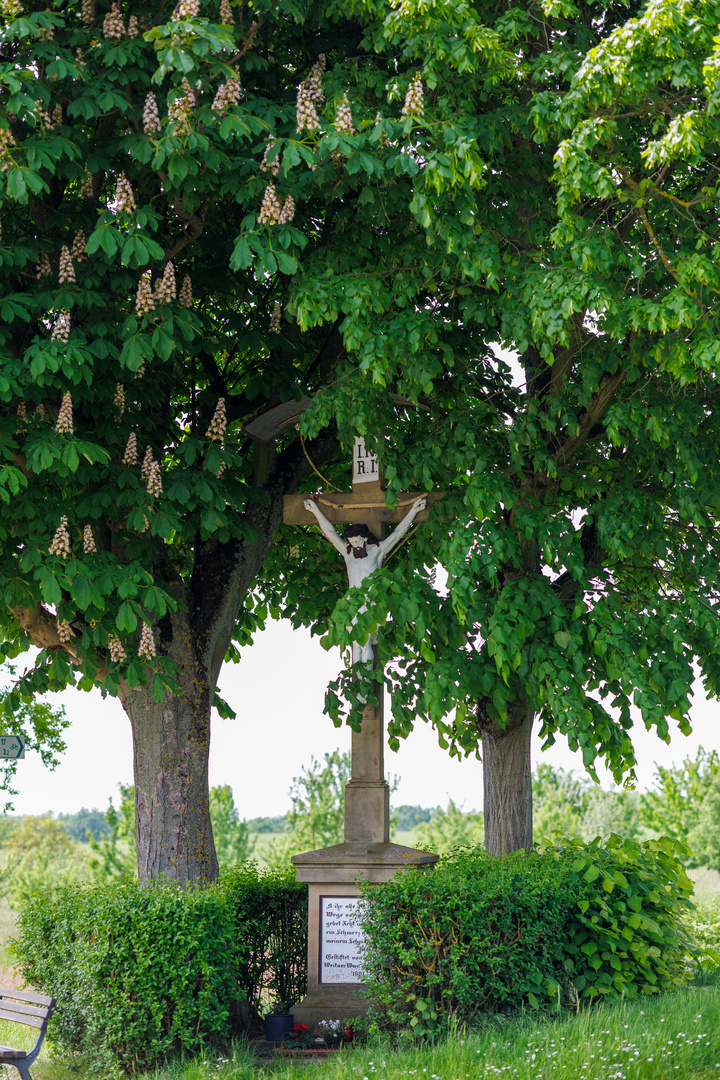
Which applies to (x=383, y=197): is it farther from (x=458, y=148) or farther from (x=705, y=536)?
(x=705, y=536)

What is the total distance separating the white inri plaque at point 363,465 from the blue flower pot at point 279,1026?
4.45 meters

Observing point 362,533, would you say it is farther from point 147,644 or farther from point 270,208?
point 270,208

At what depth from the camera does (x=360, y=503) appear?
9.13 meters

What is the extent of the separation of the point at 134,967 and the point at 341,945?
1943 millimetres

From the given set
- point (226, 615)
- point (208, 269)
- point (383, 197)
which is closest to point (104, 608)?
point (226, 615)

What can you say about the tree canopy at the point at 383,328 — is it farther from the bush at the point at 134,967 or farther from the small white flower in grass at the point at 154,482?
the bush at the point at 134,967

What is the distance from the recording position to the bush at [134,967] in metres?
6.81

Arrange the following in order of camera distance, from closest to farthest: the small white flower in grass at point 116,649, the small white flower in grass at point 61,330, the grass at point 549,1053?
1. the grass at point 549,1053
2. the small white flower in grass at point 61,330
3. the small white flower in grass at point 116,649

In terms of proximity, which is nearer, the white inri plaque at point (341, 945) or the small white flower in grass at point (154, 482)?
the small white flower in grass at point (154, 482)

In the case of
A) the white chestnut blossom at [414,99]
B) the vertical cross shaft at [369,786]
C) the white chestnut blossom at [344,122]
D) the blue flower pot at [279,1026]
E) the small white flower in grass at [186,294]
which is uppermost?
the white chestnut blossom at [414,99]

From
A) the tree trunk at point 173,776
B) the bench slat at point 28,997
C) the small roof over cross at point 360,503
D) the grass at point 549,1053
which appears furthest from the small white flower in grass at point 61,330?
the grass at point 549,1053

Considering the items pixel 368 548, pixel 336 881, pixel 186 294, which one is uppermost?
pixel 186 294

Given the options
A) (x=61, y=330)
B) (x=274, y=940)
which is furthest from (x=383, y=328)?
(x=274, y=940)

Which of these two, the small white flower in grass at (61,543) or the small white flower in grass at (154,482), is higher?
the small white flower in grass at (154,482)
